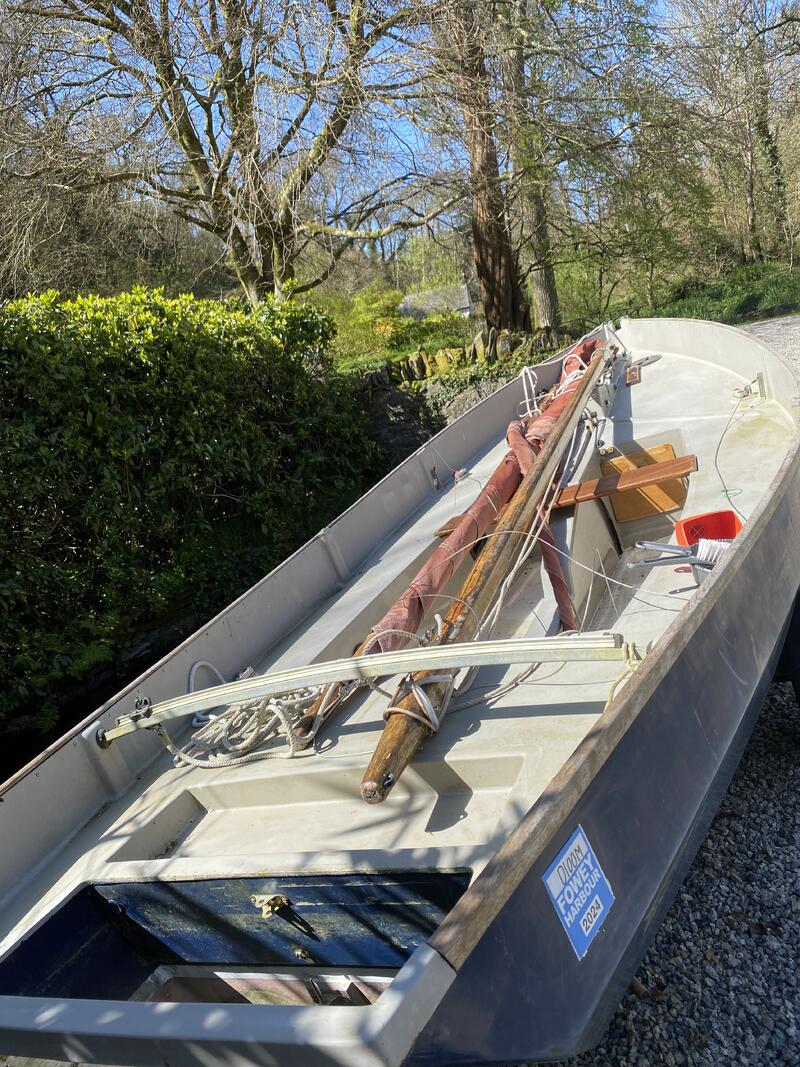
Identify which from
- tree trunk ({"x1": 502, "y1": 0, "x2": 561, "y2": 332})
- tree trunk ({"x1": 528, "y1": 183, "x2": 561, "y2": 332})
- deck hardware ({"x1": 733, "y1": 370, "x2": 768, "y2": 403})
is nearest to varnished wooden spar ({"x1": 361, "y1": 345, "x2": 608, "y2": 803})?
deck hardware ({"x1": 733, "y1": 370, "x2": 768, "y2": 403})

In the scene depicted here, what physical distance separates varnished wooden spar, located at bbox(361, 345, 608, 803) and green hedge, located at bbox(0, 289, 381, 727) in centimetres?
312

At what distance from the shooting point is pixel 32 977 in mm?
2473

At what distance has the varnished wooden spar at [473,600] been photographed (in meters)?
2.61

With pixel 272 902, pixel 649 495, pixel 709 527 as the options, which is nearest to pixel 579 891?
pixel 272 902

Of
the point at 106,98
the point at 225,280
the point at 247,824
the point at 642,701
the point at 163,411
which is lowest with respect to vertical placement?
the point at 247,824

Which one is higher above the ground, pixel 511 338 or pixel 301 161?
pixel 301 161

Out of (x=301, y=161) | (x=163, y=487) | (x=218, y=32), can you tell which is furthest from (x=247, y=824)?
(x=218, y=32)

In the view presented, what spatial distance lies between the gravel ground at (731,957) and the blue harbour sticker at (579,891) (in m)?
0.73

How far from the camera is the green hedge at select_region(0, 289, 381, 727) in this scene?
5.52 meters

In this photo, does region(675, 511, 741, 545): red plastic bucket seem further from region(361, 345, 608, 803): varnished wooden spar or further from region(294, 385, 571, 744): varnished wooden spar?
region(294, 385, 571, 744): varnished wooden spar

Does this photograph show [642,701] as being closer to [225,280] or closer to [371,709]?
[371,709]

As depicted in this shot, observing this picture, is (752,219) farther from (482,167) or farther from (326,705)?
(326,705)

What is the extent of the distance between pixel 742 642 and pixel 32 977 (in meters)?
2.46

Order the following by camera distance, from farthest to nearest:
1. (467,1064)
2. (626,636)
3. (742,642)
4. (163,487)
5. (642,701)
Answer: (163,487), (626,636), (742,642), (642,701), (467,1064)
